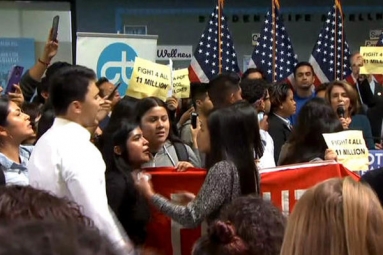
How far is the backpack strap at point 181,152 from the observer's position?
523 centimetres

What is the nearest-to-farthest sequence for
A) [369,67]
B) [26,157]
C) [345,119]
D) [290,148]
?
[26,157]
[290,148]
[345,119]
[369,67]

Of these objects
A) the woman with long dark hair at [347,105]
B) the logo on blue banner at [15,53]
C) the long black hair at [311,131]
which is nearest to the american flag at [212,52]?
the woman with long dark hair at [347,105]

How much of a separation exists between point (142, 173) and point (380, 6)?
36.0ft

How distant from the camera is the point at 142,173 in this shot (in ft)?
14.3

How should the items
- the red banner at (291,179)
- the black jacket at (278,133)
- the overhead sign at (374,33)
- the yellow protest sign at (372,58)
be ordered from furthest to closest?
the overhead sign at (374,33) → the yellow protest sign at (372,58) → the black jacket at (278,133) → the red banner at (291,179)

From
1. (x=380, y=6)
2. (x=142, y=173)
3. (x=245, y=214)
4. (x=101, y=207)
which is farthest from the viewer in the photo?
(x=380, y=6)

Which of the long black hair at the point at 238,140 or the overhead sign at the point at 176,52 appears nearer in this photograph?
the long black hair at the point at 238,140

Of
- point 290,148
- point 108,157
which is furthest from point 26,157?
point 290,148

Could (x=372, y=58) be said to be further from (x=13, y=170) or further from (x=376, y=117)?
(x=13, y=170)

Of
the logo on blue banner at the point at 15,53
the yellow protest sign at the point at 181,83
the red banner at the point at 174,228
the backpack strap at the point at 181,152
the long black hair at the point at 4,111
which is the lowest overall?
the red banner at the point at 174,228

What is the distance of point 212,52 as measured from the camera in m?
9.37

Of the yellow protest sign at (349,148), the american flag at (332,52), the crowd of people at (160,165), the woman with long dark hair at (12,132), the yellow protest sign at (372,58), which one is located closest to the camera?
the crowd of people at (160,165)

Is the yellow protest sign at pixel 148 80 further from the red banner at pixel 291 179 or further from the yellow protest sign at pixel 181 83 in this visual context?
the red banner at pixel 291 179

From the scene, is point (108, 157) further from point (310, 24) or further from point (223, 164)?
point (310, 24)
